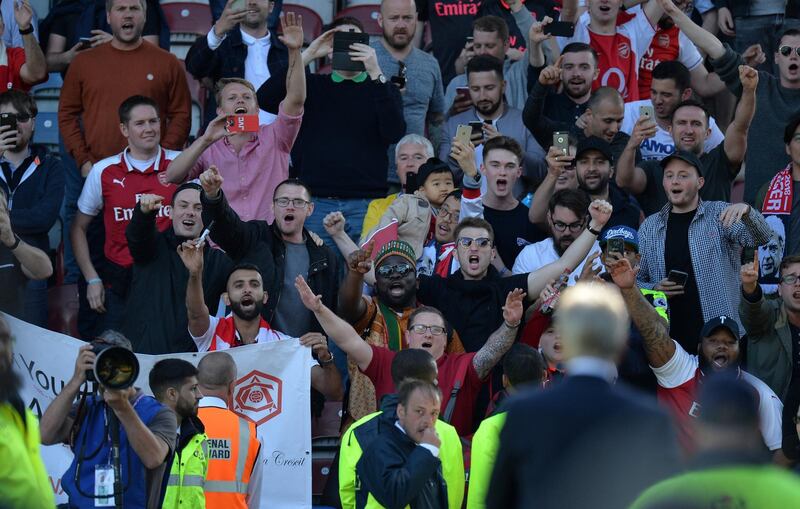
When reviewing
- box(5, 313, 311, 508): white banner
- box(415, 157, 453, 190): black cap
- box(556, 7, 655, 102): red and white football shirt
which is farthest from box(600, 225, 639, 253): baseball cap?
box(556, 7, 655, 102): red and white football shirt

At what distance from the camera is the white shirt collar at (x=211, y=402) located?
785 cm

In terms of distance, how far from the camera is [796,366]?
9.20m

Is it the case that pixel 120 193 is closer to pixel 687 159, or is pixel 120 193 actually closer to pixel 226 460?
pixel 226 460

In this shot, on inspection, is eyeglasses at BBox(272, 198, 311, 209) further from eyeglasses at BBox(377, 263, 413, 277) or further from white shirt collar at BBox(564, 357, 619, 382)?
white shirt collar at BBox(564, 357, 619, 382)

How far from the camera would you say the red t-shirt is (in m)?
8.70

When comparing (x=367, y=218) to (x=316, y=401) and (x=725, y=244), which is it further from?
(x=725, y=244)

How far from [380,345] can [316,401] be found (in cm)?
60

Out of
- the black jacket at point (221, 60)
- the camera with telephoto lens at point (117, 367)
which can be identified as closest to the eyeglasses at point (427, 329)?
the camera with telephoto lens at point (117, 367)

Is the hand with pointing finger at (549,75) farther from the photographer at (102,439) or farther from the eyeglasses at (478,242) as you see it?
the photographer at (102,439)

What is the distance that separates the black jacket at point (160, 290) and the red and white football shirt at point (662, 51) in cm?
474

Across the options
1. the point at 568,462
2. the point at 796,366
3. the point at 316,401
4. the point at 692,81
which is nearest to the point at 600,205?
the point at 796,366

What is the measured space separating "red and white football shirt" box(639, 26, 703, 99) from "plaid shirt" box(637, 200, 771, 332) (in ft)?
10.2

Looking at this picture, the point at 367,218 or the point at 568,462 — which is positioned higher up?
the point at 367,218

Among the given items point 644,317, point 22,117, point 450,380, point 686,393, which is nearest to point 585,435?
point 450,380
